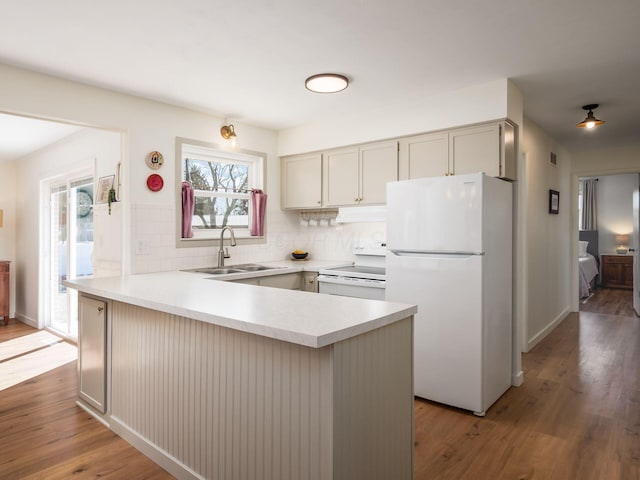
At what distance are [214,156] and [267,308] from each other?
2.66 m

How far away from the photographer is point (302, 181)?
4.36m

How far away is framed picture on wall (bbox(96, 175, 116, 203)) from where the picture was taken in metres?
3.66

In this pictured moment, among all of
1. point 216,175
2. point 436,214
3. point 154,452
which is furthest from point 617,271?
point 154,452

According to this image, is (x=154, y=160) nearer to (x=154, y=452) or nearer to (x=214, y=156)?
(x=214, y=156)

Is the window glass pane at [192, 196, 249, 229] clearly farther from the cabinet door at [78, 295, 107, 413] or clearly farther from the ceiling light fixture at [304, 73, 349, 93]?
the ceiling light fixture at [304, 73, 349, 93]

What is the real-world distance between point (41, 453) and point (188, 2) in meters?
2.56

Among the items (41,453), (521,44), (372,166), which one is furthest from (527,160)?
(41,453)

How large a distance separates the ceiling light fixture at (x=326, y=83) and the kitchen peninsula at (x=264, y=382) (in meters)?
1.57

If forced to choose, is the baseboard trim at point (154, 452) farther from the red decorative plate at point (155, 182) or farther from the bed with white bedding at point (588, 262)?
the bed with white bedding at point (588, 262)

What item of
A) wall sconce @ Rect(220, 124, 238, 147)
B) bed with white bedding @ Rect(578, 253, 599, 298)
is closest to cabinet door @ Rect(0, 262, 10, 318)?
wall sconce @ Rect(220, 124, 238, 147)

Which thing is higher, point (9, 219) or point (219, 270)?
point (9, 219)

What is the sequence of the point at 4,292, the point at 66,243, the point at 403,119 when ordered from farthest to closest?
the point at 4,292
the point at 66,243
the point at 403,119

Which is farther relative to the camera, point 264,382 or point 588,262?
point 588,262

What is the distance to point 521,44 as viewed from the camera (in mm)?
2395
